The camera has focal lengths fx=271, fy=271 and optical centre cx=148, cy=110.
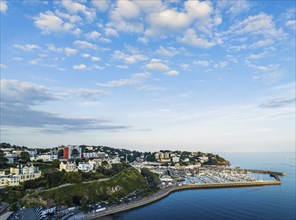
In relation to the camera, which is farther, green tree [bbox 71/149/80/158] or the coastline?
green tree [bbox 71/149/80/158]

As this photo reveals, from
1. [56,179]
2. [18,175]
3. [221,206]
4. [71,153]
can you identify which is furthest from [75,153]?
[221,206]

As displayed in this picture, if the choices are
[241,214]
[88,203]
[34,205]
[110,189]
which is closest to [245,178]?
[241,214]

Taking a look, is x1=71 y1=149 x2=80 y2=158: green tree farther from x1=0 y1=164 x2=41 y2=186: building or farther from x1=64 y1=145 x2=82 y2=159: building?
x1=0 y1=164 x2=41 y2=186: building

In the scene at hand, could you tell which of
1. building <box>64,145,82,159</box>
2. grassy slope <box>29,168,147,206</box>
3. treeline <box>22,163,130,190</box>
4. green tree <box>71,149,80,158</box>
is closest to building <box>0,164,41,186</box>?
treeline <box>22,163,130,190</box>

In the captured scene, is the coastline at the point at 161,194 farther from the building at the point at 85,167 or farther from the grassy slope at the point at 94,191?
the building at the point at 85,167

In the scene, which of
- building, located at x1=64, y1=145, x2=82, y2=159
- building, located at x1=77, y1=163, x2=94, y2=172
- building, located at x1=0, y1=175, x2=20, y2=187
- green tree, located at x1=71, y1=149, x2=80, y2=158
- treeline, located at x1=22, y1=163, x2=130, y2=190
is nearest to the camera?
treeline, located at x1=22, y1=163, x2=130, y2=190

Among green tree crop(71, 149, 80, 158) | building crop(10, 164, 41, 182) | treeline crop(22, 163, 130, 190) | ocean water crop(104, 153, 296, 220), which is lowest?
ocean water crop(104, 153, 296, 220)

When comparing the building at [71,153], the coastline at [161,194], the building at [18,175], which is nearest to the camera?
the coastline at [161,194]

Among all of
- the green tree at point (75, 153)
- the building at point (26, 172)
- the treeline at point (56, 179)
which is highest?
the green tree at point (75, 153)

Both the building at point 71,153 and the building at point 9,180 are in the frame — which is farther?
the building at point 71,153

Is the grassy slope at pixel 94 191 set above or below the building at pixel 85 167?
below

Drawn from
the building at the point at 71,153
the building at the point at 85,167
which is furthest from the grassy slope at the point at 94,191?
the building at the point at 71,153

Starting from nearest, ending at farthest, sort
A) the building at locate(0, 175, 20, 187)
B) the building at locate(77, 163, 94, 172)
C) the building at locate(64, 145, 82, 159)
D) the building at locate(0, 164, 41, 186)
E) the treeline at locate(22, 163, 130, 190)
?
the treeline at locate(22, 163, 130, 190), the building at locate(0, 175, 20, 187), the building at locate(0, 164, 41, 186), the building at locate(77, 163, 94, 172), the building at locate(64, 145, 82, 159)
